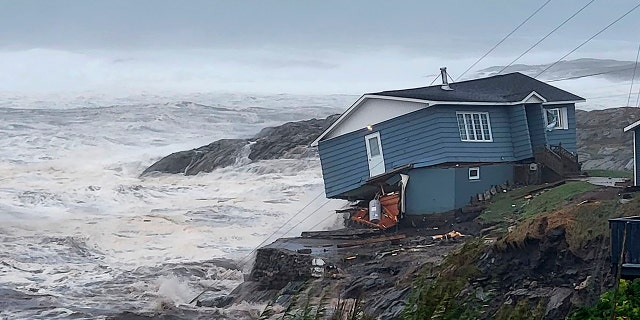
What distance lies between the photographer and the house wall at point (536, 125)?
26469 millimetres

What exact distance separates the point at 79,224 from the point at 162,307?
12.0 metres

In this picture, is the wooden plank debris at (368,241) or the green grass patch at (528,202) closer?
the green grass patch at (528,202)

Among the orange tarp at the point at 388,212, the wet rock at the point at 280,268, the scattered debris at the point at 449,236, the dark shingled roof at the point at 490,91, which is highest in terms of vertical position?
the dark shingled roof at the point at 490,91

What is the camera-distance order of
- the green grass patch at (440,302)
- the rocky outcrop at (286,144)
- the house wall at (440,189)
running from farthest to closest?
the rocky outcrop at (286,144)
the house wall at (440,189)
the green grass patch at (440,302)

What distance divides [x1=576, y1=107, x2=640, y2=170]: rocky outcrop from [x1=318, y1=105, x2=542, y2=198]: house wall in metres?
4.98

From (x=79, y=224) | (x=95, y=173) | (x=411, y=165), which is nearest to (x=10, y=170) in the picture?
(x=95, y=173)

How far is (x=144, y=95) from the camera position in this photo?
96.4 m

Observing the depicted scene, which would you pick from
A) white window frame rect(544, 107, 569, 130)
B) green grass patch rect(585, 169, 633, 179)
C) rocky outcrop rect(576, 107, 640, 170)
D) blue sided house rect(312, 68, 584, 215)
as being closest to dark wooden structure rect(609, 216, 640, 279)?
blue sided house rect(312, 68, 584, 215)

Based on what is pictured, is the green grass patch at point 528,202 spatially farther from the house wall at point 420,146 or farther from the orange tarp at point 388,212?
the orange tarp at point 388,212

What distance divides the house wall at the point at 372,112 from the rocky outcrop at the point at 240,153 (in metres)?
15.1

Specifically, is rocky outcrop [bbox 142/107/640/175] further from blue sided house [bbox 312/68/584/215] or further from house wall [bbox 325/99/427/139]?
house wall [bbox 325/99/427/139]

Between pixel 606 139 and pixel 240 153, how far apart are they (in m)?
13.8

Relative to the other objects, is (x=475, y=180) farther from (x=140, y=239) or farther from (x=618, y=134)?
(x=618, y=134)

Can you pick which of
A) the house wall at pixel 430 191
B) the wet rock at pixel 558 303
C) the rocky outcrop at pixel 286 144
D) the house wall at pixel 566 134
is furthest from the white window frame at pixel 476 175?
the rocky outcrop at pixel 286 144
